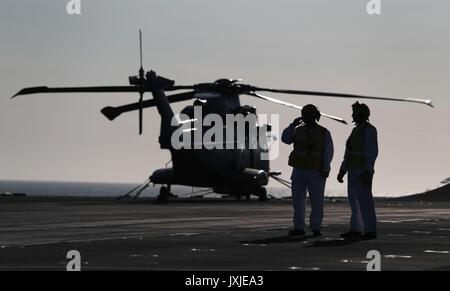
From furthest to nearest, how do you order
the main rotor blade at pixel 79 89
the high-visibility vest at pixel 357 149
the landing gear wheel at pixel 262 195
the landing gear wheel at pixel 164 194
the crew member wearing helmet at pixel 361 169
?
the landing gear wheel at pixel 262 195, the landing gear wheel at pixel 164 194, the main rotor blade at pixel 79 89, the high-visibility vest at pixel 357 149, the crew member wearing helmet at pixel 361 169

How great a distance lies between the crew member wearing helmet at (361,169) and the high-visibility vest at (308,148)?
0.47 metres

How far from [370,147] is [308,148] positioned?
1.13m

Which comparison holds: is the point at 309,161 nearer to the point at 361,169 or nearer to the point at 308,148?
the point at 308,148

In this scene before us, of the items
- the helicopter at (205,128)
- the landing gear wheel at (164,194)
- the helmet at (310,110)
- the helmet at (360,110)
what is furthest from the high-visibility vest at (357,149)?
the landing gear wheel at (164,194)

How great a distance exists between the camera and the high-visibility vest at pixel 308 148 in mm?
18562

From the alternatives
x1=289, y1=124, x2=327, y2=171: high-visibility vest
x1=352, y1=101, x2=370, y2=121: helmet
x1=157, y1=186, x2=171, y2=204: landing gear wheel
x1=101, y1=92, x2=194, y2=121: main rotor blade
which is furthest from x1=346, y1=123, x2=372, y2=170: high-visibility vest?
x1=157, y1=186, x2=171, y2=204: landing gear wheel

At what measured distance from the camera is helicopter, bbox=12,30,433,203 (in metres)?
54.0

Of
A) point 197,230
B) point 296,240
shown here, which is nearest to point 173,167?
point 197,230

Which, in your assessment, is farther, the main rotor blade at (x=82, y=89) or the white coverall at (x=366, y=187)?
the main rotor blade at (x=82, y=89)

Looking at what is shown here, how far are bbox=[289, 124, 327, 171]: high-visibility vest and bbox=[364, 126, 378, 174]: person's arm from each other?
2.85 feet

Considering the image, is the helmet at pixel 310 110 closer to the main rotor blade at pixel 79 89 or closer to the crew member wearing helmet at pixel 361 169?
the crew member wearing helmet at pixel 361 169
